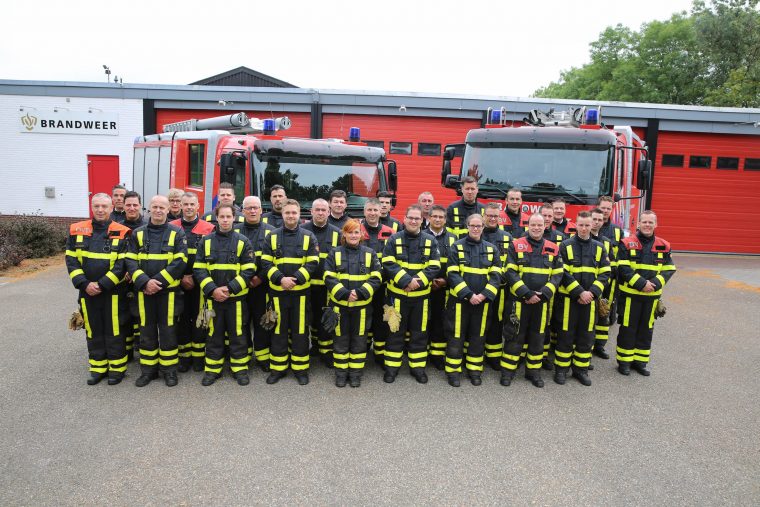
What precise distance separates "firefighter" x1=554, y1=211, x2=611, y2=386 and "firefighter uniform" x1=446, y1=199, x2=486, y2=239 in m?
1.22

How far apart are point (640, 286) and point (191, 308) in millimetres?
4745

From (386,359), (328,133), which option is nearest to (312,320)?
(386,359)

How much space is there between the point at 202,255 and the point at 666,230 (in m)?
15.4

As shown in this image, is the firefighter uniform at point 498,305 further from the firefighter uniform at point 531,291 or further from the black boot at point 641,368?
the black boot at point 641,368

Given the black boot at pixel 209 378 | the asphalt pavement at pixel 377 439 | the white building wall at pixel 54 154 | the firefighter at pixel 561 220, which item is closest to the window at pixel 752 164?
the asphalt pavement at pixel 377 439

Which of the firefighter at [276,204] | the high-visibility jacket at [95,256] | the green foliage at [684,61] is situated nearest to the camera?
the high-visibility jacket at [95,256]

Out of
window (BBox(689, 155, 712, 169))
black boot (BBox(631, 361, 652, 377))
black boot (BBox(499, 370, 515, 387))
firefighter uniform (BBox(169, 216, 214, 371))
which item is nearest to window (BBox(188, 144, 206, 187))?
firefighter uniform (BBox(169, 216, 214, 371))

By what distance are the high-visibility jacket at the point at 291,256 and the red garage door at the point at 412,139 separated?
1074cm

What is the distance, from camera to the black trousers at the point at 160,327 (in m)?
5.08

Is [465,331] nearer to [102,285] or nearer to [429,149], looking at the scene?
[102,285]

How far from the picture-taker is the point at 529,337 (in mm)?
5449

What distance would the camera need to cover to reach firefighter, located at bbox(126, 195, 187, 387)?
16.3ft

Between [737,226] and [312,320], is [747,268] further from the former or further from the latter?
[312,320]

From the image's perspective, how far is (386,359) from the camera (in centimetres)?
542
